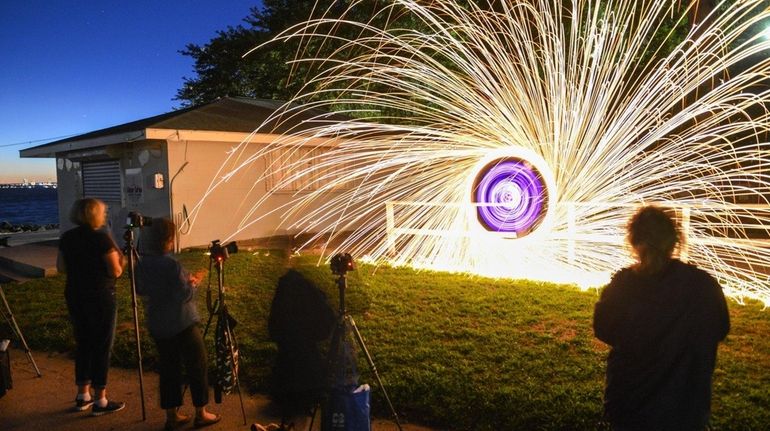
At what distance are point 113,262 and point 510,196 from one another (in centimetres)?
610

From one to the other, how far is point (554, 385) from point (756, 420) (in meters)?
1.51

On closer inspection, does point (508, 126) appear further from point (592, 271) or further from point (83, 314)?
point (83, 314)

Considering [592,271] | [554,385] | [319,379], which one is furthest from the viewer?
[592,271]

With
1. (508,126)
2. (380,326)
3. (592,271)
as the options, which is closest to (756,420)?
(380,326)

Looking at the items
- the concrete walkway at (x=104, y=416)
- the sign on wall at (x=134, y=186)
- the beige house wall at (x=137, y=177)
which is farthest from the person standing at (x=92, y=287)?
the sign on wall at (x=134, y=186)

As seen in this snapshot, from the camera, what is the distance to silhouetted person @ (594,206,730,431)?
2756 millimetres

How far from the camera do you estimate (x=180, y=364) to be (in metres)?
4.59

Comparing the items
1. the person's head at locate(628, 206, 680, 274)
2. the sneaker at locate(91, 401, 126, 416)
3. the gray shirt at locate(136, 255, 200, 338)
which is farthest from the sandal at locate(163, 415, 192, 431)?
the person's head at locate(628, 206, 680, 274)

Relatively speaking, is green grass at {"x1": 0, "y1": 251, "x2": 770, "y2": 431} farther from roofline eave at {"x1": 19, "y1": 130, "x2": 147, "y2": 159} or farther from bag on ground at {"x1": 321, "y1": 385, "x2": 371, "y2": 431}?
roofline eave at {"x1": 19, "y1": 130, "x2": 147, "y2": 159}

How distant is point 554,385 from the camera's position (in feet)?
17.3

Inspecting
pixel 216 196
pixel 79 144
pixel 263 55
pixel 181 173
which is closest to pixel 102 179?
pixel 79 144

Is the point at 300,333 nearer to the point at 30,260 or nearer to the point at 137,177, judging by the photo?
the point at 137,177

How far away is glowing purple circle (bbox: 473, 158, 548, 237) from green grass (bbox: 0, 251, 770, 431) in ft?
3.29

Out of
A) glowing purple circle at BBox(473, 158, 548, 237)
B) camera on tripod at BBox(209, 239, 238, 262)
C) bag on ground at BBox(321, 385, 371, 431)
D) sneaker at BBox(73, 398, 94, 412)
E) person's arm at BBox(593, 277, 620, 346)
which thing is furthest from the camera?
glowing purple circle at BBox(473, 158, 548, 237)
